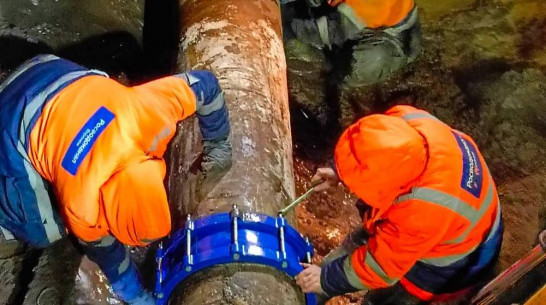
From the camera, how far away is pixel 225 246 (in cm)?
263

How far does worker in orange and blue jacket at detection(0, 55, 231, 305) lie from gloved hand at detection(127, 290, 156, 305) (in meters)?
0.67

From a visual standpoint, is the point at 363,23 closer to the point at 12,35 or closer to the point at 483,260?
the point at 483,260

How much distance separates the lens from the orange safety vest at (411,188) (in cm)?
243

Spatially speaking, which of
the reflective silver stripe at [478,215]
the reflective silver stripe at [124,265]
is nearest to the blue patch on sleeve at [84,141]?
the reflective silver stripe at [124,265]

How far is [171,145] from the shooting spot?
10.9ft

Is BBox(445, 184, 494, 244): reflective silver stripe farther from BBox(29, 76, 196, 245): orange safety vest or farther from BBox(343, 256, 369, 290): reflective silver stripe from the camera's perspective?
BBox(29, 76, 196, 245): orange safety vest

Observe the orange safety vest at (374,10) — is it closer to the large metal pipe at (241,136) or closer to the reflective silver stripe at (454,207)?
the large metal pipe at (241,136)

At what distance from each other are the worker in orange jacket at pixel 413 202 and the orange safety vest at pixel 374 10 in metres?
1.80

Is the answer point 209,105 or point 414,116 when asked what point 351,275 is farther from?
point 209,105

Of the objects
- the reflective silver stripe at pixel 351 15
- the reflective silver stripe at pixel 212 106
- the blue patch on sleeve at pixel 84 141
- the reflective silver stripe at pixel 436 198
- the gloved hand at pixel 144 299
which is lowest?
the gloved hand at pixel 144 299

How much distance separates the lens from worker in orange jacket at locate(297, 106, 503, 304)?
245 cm

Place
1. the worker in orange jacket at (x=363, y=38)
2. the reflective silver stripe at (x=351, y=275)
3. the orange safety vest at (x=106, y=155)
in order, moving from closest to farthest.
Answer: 1. the orange safety vest at (x=106, y=155)
2. the reflective silver stripe at (x=351, y=275)
3. the worker in orange jacket at (x=363, y=38)

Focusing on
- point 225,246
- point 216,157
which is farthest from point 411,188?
point 216,157

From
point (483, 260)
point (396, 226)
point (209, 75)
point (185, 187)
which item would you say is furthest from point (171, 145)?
point (483, 260)
